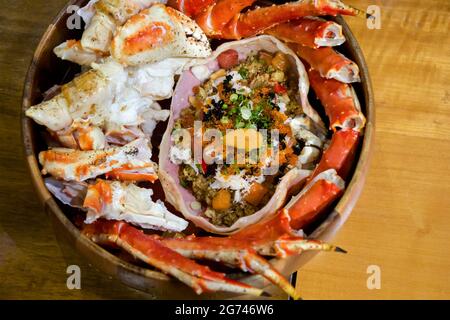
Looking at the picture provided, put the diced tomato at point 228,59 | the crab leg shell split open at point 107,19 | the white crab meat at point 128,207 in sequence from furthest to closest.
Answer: the diced tomato at point 228,59, the crab leg shell split open at point 107,19, the white crab meat at point 128,207

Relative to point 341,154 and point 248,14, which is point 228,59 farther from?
point 341,154

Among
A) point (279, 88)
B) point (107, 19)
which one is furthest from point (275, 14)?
point (107, 19)

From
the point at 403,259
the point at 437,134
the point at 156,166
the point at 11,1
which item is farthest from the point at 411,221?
the point at 11,1

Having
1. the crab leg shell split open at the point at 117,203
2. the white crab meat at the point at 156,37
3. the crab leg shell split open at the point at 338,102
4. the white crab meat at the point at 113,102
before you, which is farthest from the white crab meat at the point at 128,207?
the crab leg shell split open at the point at 338,102

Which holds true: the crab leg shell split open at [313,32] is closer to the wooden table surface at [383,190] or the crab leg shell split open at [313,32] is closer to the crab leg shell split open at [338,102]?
the crab leg shell split open at [338,102]
